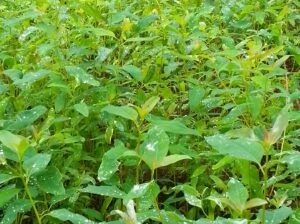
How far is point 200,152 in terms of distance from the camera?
68.9 inches

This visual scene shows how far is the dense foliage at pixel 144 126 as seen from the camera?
1.28 meters

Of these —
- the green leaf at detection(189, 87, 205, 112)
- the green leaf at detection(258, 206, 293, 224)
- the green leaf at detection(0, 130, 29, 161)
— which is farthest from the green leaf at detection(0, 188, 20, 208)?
the green leaf at detection(189, 87, 205, 112)

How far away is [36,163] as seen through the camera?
51.1 inches

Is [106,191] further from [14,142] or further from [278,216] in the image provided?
[278,216]

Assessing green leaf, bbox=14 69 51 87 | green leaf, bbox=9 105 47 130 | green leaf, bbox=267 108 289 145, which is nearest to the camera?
green leaf, bbox=267 108 289 145

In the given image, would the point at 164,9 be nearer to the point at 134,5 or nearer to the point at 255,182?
the point at 134,5

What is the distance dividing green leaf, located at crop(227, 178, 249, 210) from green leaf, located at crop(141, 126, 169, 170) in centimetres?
16

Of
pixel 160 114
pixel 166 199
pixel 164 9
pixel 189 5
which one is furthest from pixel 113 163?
pixel 189 5

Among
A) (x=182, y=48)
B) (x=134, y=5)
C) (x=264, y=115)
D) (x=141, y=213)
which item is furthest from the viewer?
(x=134, y=5)

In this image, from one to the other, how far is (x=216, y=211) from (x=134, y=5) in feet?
5.02

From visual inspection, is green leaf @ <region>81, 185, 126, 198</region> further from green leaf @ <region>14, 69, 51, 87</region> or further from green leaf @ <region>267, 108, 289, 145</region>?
green leaf @ <region>14, 69, 51, 87</region>

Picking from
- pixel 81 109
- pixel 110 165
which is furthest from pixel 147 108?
pixel 81 109

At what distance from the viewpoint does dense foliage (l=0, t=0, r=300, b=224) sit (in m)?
1.28

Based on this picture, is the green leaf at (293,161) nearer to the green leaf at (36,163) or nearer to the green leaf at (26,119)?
the green leaf at (36,163)
